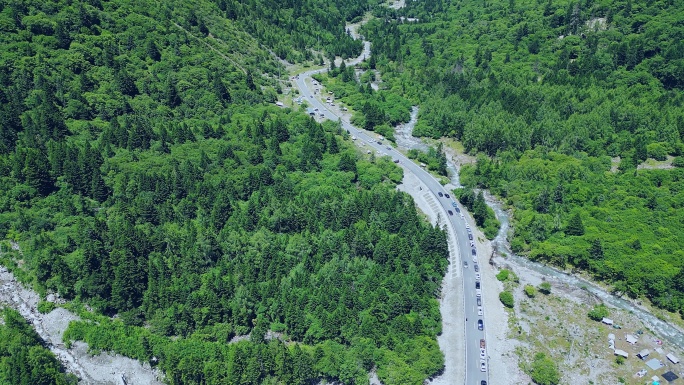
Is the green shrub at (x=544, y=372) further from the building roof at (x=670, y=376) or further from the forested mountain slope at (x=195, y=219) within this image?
the building roof at (x=670, y=376)

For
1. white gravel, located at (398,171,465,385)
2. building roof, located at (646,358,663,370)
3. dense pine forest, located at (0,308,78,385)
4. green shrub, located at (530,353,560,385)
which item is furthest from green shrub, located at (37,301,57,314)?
building roof, located at (646,358,663,370)

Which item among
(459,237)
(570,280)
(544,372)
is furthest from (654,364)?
(459,237)

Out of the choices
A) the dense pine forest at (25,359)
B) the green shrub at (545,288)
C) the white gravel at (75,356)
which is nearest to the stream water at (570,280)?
the green shrub at (545,288)

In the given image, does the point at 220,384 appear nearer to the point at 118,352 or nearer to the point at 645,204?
the point at 118,352

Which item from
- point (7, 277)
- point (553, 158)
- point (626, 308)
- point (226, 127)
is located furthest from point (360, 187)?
point (7, 277)

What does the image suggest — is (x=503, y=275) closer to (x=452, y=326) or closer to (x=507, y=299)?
(x=507, y=299)
